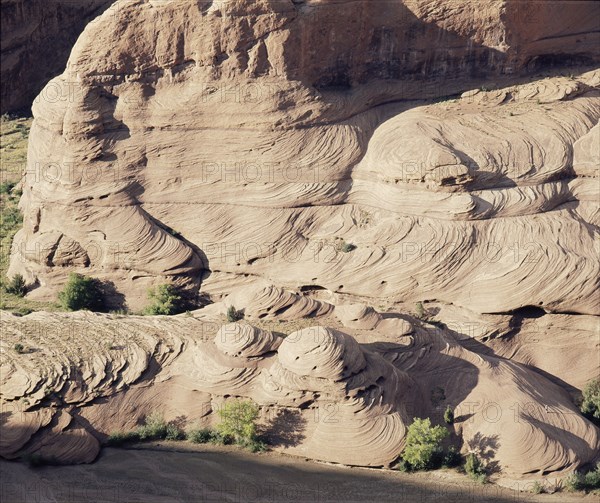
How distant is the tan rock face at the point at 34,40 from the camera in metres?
56.9

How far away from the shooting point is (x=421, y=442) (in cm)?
3566

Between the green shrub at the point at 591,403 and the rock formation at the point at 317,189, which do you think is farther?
the rock formation at the point at 317,189

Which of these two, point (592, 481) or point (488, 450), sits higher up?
point (488, 450)

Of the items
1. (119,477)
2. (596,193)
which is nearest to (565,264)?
(596,193)

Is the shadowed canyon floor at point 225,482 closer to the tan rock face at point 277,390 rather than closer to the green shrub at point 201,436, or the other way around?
the green shrub at point 201,436

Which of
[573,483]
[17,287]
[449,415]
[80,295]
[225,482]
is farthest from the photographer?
[17,287]

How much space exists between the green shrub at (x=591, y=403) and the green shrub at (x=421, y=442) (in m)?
7.50

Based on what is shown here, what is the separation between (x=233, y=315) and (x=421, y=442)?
8.44 m

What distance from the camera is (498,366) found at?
39.5m

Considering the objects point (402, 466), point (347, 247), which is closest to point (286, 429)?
point (402, 466)

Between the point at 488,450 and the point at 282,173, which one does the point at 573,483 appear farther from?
the point at 282,173

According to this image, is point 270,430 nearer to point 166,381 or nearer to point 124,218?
point 166,381

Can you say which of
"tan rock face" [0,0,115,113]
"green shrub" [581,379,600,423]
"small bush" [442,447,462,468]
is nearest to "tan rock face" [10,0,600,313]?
"green shrub" [581,379,600,423]

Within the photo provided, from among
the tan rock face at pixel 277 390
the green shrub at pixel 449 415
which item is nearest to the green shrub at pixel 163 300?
the tan rock face at pixel 277 390
